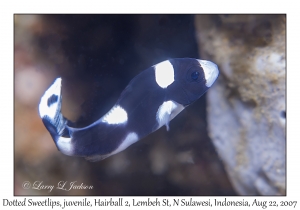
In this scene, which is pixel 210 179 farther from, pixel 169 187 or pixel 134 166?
pixel 134 166

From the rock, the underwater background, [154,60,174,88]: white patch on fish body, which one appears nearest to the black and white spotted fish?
[154,60,174,88]: white patch on fish body

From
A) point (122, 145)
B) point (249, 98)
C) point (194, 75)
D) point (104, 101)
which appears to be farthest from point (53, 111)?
point (249, 98)

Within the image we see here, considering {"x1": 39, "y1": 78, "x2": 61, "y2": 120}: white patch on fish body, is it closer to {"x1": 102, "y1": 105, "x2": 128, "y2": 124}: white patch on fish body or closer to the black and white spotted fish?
the black and white spotted fish

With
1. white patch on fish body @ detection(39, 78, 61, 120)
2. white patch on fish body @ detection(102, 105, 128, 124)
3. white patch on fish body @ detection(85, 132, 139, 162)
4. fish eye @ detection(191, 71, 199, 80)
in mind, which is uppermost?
fish eye @ detection(191, 71, 199, 80)

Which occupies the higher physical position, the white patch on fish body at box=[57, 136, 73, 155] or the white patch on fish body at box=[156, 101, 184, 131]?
the white patch on fish body at box=[156, 101, 184, 131]

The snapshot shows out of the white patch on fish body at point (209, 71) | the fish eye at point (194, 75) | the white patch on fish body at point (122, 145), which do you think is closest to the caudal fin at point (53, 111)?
the white patch on fish body at point (122, 145)
